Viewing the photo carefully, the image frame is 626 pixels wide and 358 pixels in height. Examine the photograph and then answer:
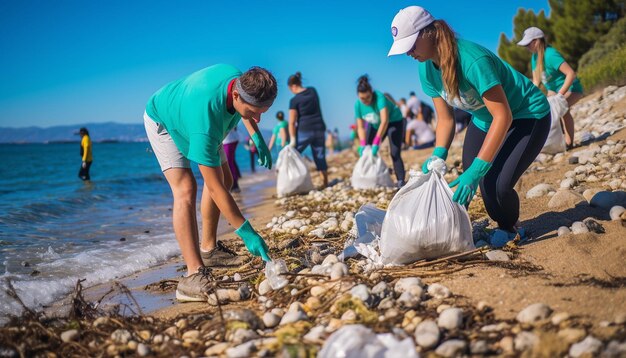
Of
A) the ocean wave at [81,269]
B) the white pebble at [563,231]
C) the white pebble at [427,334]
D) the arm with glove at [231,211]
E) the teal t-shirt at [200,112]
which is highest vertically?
the teal t-shirt at [200,112]

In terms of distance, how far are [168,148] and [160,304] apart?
98 cm

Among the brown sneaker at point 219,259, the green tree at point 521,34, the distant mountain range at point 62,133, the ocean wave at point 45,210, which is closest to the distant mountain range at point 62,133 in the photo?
the distant mountain range at point 62,133

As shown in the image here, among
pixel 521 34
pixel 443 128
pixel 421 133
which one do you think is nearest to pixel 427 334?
pixel 443 128

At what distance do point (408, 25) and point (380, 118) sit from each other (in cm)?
458

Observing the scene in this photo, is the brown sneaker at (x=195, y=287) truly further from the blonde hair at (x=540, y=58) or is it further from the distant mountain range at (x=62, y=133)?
the distant mountain range at (x=62, y=133)

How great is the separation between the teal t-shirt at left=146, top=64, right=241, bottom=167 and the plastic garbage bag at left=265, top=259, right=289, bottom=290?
0.66 m

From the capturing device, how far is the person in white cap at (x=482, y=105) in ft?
9.91

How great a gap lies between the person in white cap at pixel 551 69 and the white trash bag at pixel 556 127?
5.9 inches

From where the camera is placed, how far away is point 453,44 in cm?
304

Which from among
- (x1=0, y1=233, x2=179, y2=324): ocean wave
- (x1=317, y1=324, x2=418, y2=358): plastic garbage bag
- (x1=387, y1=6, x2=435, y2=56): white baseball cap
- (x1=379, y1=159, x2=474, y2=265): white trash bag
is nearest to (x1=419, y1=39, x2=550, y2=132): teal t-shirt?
(x1=387, y1=6, x2=435, y2=56): white baseball cap

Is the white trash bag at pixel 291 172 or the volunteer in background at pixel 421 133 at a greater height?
the volunteer in background at pixel 421 133

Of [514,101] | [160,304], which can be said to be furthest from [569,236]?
[160,304]

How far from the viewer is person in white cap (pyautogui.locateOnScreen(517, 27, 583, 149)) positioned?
6812 millimetres

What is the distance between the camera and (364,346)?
1957mm
